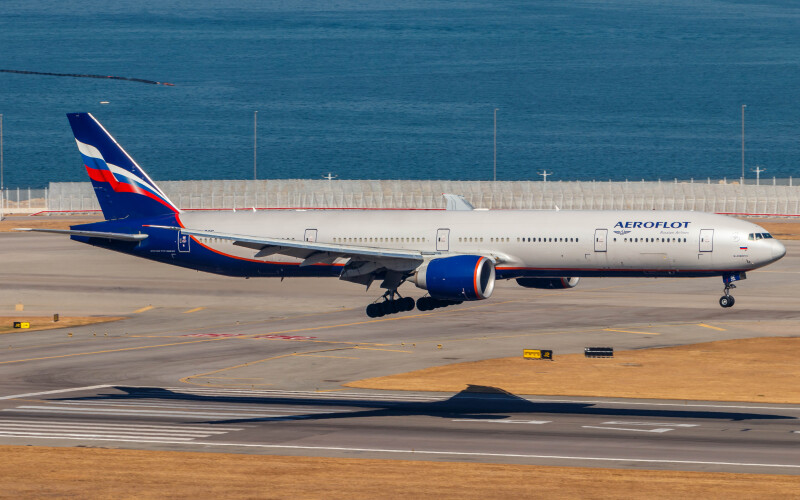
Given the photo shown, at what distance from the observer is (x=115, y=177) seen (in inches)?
3118

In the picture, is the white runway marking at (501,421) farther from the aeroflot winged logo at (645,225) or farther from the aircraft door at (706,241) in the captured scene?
the aircraft door at (706,241)

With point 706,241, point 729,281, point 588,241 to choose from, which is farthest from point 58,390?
point 729,281

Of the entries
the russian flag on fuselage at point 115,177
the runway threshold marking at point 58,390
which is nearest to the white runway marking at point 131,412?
the runway threshold marking at point 58,390

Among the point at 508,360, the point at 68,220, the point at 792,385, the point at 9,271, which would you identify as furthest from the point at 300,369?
the point at 68,220

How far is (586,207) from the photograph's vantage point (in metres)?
143

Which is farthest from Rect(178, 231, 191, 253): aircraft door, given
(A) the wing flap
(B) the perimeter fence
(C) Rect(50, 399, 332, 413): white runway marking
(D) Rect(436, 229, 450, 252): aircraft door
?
(B) the perimeter fence

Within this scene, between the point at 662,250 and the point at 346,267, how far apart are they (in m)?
19.5

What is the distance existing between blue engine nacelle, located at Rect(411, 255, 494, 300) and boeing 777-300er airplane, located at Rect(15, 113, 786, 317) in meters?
0.06

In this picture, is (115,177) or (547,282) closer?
(547,282)

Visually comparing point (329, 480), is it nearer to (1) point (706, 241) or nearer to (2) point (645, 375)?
(2) point (645, 375)

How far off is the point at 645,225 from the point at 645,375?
1205 centimetres

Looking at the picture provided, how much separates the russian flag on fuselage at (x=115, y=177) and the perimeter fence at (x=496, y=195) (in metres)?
64.1

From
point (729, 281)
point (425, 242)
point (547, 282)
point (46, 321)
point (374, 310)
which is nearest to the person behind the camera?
point (374, 310)

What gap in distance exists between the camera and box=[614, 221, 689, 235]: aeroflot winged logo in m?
69.0
